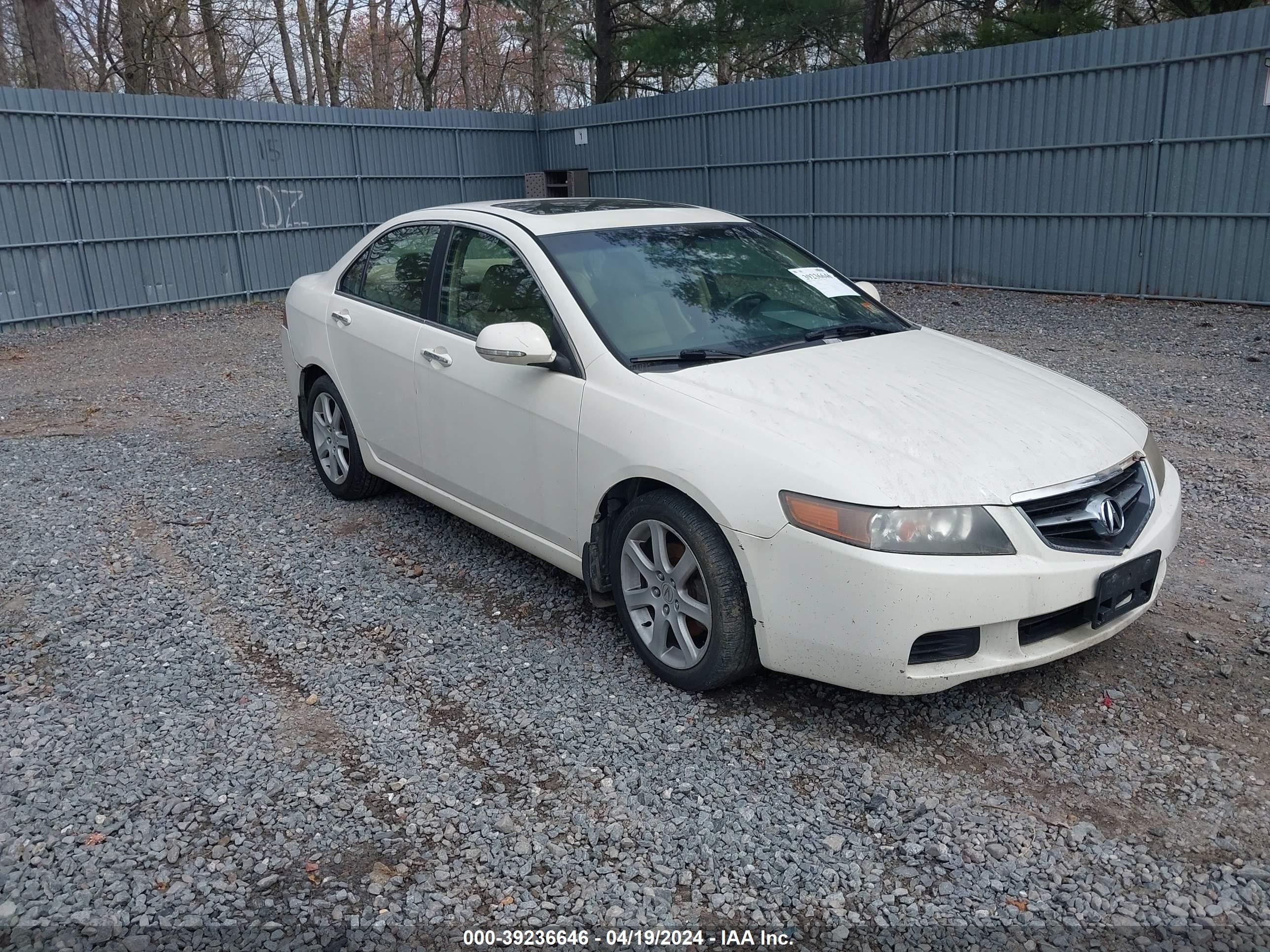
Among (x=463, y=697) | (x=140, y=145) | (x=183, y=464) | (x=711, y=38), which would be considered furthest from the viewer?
(x=711, y=38)

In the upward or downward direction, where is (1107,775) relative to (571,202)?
downward

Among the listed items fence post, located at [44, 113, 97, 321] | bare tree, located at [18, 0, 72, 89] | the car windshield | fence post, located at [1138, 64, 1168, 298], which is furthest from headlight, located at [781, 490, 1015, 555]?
bare tree, located at [18, 0, 72, 89]

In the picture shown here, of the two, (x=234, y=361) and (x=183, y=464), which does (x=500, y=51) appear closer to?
(x=234, y=361)

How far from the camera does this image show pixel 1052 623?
10.5 ft

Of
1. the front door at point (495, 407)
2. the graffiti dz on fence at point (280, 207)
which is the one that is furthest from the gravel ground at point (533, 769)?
the graffiti dz on fence at point (280, 207)

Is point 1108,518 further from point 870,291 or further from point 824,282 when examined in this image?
point 870,291

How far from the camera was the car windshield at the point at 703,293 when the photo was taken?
3.93 meters

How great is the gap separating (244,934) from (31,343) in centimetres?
1204

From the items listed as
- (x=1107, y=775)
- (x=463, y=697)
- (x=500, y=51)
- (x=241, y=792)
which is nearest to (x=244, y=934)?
(x=241, y=792)

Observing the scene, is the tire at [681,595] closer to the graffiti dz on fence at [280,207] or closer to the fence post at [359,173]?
the graffiti dz on fence at [280,207]

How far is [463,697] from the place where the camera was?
3.66 metres

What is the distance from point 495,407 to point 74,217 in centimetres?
1187

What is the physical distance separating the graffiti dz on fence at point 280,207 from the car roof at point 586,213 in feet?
37.9

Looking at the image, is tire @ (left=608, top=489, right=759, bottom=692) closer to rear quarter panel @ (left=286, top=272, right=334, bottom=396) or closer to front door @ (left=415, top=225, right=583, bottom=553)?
front door @ (left=415, top=225, right=583, bottom=553)
